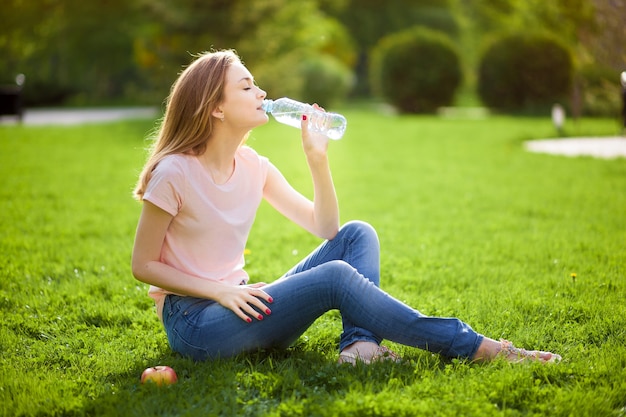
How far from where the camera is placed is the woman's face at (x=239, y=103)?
325 cm

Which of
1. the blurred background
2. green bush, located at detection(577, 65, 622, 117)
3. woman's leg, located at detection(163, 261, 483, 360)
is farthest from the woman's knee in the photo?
green bush, located at detection(577, 65, 622, 117)

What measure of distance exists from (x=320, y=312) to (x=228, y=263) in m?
0.52

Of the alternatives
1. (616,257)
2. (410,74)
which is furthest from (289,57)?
(616,257)

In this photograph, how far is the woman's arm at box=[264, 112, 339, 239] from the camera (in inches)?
133

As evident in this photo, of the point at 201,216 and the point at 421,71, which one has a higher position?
the point at 201,216

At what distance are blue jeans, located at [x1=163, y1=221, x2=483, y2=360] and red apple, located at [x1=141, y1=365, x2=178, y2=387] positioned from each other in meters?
0.19

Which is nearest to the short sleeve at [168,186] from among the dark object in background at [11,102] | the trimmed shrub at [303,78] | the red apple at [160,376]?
the red apple at [160,376]

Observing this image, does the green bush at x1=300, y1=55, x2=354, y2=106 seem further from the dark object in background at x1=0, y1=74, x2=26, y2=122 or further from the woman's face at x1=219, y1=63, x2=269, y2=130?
the woman's face at x1=219, y1=63, x2=269, y2=130

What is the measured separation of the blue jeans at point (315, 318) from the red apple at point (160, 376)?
0.61 feet

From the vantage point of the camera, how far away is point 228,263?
11.0ft

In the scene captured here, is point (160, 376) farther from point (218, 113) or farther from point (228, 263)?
point (218, 113)

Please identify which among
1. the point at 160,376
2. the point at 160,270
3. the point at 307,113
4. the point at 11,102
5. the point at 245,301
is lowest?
the point at 160,376

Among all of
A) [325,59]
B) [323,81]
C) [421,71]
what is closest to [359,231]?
[421,71]

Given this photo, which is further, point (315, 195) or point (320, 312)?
point (315, 195)
